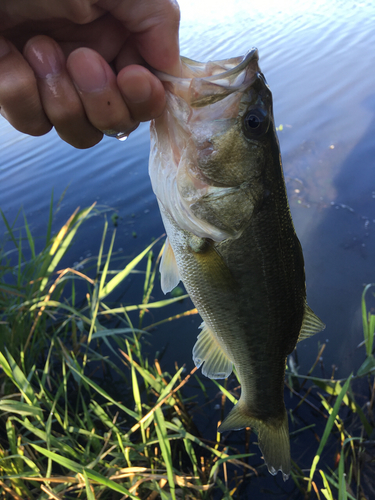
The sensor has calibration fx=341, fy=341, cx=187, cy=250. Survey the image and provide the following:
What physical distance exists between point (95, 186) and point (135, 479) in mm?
6517

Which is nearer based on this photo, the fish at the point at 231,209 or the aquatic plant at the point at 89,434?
the fish at the point at 231,209

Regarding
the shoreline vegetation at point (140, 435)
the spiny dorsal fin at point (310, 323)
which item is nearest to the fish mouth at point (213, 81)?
the spiny dorsal fin at point (310, 323)

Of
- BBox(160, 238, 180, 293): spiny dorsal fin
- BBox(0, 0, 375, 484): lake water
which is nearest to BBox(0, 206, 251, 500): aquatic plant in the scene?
BBox(160, 238, 180, 293): spiny dorsal fin

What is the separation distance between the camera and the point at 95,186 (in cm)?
765

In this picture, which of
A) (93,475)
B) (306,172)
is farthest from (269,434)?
(306,172)

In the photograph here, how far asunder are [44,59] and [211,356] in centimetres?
166

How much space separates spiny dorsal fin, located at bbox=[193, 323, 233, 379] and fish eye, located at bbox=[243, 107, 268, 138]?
1076mm

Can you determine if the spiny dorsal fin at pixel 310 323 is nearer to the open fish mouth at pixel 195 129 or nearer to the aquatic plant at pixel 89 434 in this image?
the open fish mouth at pixel 195 129

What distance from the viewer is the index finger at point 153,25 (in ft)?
4.38

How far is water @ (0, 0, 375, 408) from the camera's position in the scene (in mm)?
4141

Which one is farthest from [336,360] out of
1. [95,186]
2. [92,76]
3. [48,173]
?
[48,173]

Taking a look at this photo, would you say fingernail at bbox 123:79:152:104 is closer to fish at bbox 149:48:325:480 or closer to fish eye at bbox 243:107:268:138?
fish at bbox 149:48:325:480

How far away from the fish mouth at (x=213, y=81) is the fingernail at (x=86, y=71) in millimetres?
237

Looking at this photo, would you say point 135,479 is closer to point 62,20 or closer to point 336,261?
point 62,20
